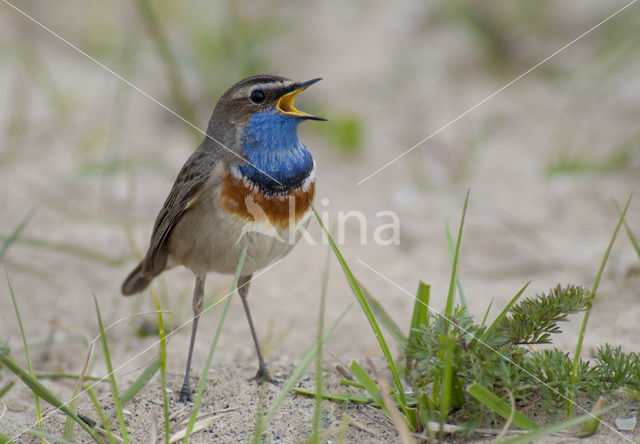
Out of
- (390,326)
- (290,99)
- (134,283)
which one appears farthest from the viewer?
(134,283)

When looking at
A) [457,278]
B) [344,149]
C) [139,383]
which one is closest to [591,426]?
[457,278]

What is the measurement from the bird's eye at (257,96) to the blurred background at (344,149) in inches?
49.4

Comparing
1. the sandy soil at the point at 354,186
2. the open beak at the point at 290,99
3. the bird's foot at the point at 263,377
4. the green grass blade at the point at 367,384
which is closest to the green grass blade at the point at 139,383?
the sandy soil at the point at 354,186

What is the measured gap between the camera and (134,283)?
3832 millimetres

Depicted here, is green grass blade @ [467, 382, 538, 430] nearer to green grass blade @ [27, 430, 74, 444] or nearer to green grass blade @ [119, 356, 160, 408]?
green grass blade @ [119, 356, 160, 408]

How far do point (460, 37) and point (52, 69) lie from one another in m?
4.37

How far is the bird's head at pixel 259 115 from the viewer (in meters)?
3.29

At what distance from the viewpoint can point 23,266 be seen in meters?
4.35

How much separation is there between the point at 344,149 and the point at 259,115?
2810 mm

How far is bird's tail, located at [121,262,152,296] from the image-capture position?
12.5 ft

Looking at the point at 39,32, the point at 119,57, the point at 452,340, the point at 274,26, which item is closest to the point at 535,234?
the point at 452,340

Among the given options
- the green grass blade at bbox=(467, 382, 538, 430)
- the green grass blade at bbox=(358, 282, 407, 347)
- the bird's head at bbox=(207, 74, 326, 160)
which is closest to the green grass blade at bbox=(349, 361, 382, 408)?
the green grass blade at bbox=(358, 282, 407, 347)

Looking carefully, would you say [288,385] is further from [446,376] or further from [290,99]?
[290,99]

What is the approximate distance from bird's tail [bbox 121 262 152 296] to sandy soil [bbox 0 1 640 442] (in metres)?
0.20
